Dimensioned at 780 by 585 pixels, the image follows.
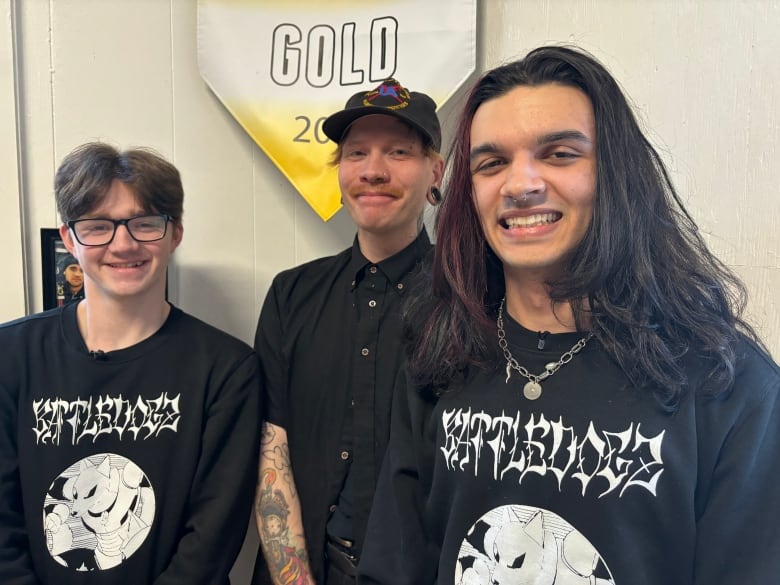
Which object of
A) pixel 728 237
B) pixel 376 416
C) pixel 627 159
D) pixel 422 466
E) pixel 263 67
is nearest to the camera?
pixel 627 159

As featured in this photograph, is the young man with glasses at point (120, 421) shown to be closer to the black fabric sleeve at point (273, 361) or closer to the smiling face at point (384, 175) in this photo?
the black fabric sleeve at point (273, 361)

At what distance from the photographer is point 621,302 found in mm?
817

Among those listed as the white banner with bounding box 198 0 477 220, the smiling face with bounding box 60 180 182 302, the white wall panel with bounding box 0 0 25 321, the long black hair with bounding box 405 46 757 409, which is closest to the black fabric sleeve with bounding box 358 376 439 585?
the long black hair with bounding box 405 46 757 409

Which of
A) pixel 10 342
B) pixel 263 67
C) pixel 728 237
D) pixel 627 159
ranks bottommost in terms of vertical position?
pixel 10 342

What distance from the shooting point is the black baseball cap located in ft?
3.77

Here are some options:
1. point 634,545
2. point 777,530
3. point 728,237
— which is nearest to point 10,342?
point 634,545

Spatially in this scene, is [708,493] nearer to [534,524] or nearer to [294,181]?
[534,524]

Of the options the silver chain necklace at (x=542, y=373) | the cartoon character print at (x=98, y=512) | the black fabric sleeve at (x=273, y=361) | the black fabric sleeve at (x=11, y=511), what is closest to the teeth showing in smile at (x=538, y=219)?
the silver chain necklace at (x=542, y=373)

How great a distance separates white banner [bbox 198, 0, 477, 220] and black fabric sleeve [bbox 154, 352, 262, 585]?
1.78 ft

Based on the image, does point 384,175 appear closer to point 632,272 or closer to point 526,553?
point 632,272

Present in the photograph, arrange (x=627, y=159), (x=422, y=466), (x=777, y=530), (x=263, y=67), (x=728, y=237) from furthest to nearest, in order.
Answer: (x=263, y=67), (x=728, y=237), (x=422, y=466), (x=627, y=159), (x=777, y=530)

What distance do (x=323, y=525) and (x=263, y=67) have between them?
1104 mm

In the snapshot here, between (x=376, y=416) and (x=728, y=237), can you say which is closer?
(x=376, y=416)

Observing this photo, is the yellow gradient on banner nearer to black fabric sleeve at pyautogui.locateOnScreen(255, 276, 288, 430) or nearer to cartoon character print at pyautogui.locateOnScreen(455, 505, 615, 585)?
black fabric sleeve at pyautogui.locateOnScreen(255, 276, 288, 430)
